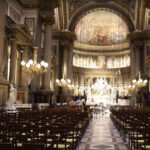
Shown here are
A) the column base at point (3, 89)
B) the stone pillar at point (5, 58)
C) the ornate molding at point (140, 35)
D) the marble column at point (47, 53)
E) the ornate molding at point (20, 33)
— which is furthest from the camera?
the ornate molding at point (140, 35)

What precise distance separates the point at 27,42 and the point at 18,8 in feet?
12.1

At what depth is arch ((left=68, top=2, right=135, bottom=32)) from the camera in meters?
42.1

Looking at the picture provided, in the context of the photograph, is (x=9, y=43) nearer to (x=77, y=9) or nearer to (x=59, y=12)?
(x=59, y=12)

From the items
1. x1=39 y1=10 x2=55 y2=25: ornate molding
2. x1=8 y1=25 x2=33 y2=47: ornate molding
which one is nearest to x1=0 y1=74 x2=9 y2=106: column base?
x1=8 y1=25 x2=33 y2=47: ornate molding

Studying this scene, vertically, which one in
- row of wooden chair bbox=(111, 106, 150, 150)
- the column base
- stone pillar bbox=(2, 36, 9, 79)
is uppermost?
stone pillar bbox=(2, 36, 9, 79)

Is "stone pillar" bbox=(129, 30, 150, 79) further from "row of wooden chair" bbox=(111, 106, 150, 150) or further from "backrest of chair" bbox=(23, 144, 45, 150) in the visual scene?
"backrest of chair" bbox=(23, 144, 45, 150)

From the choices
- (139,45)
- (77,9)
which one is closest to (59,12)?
(77,9)

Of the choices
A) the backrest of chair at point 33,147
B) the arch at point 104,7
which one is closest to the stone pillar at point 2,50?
the backrest of chair at point 33,147

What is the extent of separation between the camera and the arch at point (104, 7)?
138 ft

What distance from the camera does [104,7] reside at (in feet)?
143

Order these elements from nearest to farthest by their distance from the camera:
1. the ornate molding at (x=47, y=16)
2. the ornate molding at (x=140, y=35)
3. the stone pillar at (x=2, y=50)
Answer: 1. the stone pillar at (x=2, y=50)
2. the ornate molding at (x=47, y=16)
3. the ornate molding at (x=140, y=35)

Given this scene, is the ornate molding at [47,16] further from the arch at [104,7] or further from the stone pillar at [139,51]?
the stone pillar at [139,51]

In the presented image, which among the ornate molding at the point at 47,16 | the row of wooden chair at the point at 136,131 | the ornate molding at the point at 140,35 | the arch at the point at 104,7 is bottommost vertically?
the row of wooden chair at the point at 136,131

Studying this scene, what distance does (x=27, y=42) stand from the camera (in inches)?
959
